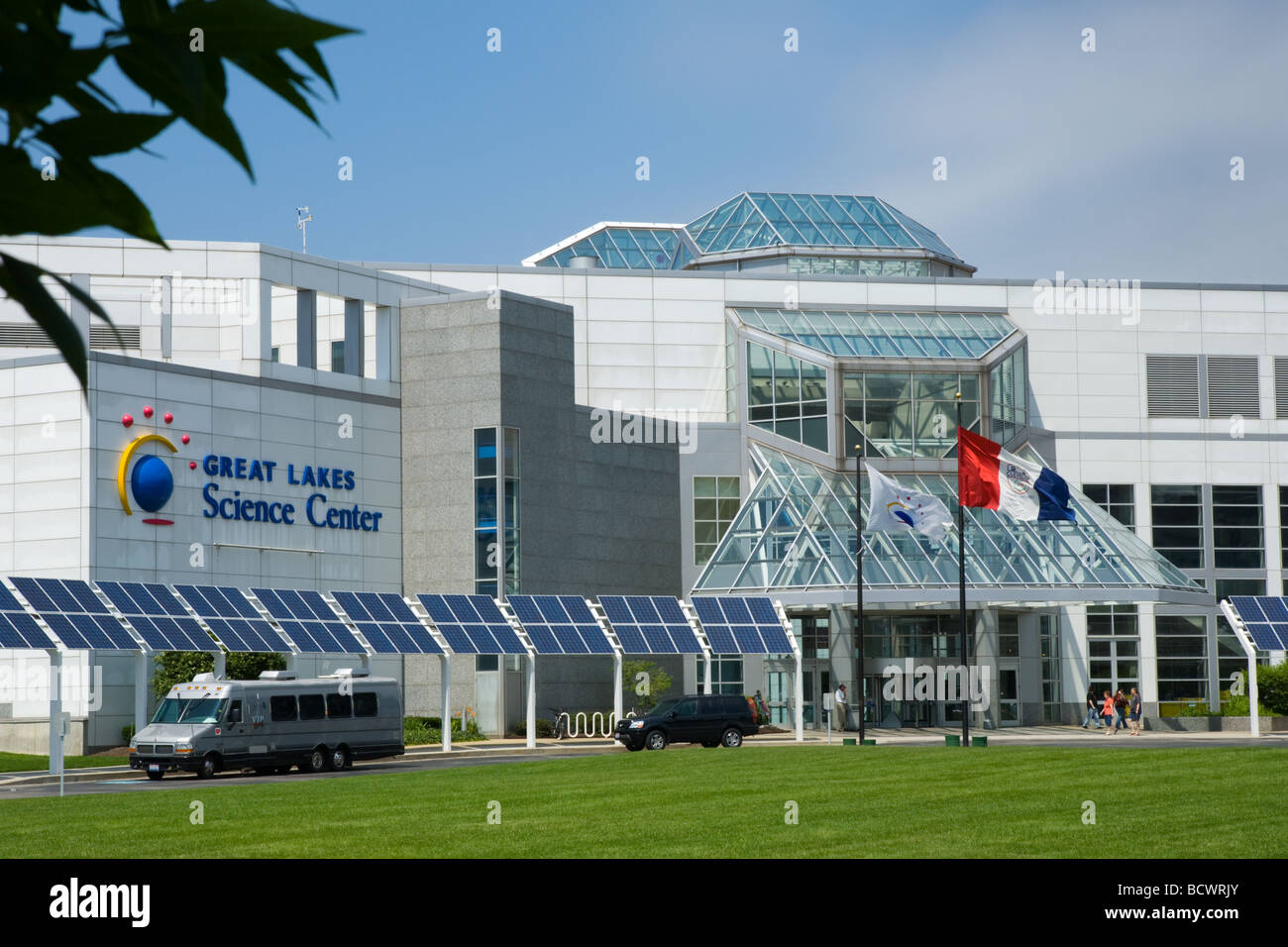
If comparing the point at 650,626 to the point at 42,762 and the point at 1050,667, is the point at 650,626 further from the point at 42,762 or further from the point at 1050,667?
the point at 1050,667

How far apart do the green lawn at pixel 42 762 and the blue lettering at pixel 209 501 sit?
33.3 feet

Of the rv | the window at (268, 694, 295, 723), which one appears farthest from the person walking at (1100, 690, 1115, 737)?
the window at (268, 694, 295, 723)

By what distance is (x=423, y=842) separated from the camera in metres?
17.2

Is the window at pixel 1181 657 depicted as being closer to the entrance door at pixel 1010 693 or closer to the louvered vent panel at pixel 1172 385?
the entrance door at pixel 1010 693

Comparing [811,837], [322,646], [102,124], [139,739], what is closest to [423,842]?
[811,837]

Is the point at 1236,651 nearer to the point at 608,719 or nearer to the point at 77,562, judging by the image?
the point at 608,719

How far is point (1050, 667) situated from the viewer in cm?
6581

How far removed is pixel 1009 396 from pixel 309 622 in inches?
1369

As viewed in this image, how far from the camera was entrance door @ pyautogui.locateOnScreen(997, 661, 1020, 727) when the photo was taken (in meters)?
62.5

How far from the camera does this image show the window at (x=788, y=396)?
64.6m

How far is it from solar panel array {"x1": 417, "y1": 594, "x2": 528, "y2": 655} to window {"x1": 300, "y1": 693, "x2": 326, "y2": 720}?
8.83 m

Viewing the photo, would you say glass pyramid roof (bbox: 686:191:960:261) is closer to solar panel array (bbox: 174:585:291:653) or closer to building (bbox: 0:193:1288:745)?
building (bbox: 0:193:1288:745)
